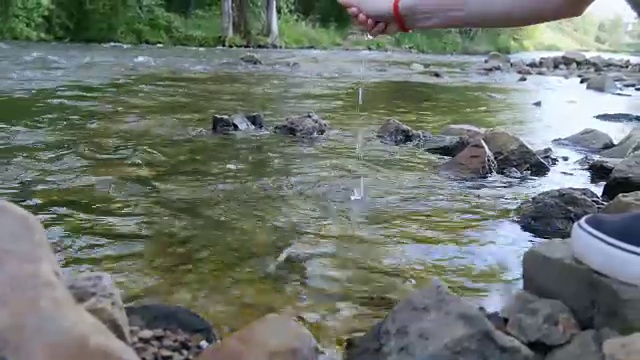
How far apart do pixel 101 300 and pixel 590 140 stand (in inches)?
159

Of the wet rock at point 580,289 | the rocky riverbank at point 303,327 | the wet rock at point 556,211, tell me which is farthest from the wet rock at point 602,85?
the rocky riverbank at point 303,327

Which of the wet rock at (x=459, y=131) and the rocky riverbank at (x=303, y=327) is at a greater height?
the rocky riverbank at (x=303, y=327)

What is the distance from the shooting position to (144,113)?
5535 mm

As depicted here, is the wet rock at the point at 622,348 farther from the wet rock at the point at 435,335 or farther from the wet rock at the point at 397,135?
the wet rock at the point at 397,135

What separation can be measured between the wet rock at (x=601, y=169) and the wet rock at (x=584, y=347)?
221cm

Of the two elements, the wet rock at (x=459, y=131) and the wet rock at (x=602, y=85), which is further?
the wet rock at (x=602, y=85)

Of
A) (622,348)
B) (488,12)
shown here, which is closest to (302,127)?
(488,12)

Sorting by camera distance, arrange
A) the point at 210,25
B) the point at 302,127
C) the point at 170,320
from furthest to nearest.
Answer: the point at 210,25, the point at 302,127, the point at 170,320

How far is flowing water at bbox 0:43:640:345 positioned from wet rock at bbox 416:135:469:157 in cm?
14

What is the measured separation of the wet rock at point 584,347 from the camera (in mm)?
1644

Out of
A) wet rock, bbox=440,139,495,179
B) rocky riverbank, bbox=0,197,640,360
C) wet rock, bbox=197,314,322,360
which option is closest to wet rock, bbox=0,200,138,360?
rocky riverbank, bbox=0,197,640,360

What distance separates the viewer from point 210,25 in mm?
22422

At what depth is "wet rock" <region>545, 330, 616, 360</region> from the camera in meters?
1.64

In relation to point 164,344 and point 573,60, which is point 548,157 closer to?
point 164,344
